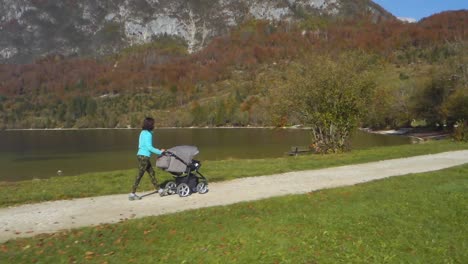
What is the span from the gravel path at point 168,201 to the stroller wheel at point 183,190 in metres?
0.19

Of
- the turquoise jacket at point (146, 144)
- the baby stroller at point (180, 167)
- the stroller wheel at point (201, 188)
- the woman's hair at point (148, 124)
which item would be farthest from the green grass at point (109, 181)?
the woman's hair at point (148, 124)

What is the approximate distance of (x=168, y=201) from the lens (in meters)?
14.3

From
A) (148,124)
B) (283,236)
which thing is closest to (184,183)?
(148,124)

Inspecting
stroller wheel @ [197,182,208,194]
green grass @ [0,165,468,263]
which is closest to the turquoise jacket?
stroller wheel @ [197,182,208,194]

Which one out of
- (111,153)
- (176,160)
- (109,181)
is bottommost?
(111,153)

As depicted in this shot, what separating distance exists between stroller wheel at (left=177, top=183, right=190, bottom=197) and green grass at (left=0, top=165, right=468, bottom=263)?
2515mm

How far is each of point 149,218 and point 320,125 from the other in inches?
978

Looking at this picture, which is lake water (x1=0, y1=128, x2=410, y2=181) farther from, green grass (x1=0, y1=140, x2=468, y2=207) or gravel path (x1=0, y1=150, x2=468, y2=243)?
gravel path (x1=0, y1=150, x2=468, y2=243)

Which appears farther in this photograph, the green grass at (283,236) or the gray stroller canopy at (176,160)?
the gray stroller canopy at (176,160)

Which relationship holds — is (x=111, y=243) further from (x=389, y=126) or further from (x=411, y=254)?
(x=389, y=126)

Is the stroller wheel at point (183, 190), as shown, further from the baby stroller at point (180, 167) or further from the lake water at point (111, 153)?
the lake water at point (111, 153)

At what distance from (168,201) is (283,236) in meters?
5.41

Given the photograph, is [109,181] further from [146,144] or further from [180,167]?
[180,167]

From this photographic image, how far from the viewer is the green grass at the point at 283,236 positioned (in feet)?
29.8
